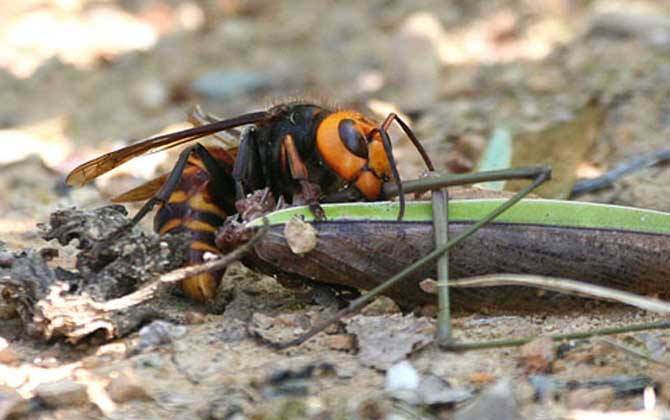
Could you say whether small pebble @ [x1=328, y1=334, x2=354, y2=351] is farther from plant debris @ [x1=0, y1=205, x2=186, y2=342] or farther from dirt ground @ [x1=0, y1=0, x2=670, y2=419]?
plant debris @ [x1=0, y1=205, x2=186, y2=342]

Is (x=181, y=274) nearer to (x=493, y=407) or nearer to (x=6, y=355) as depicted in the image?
(x=6, y=355)

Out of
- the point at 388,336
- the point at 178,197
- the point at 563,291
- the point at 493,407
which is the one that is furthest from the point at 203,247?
the point at 493,407

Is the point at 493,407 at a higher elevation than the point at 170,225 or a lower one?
lower

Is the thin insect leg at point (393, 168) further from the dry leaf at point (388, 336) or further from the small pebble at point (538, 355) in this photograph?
the small pebble at point (538, 355)

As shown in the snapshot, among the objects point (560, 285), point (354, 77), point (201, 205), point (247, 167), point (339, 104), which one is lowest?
point (560, 285)

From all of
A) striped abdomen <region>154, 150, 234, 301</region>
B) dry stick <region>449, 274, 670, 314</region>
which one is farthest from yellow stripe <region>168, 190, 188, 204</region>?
dry stick <region>449, 274, 670, 314</region>

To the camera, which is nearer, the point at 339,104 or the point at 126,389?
the point at 126,389
